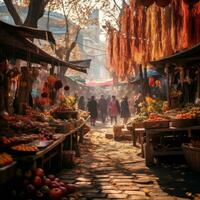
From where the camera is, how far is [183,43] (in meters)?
11.2

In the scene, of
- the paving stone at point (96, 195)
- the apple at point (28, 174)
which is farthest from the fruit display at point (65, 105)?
the apple at point (28, 174)

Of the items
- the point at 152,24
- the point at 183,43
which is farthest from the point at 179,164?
the point at 152,24

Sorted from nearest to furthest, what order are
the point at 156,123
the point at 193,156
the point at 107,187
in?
the point at 107,187 → the point at 193,156 → the point at 156,123

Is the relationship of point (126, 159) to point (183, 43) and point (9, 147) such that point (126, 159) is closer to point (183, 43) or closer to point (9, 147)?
point (183, 43)

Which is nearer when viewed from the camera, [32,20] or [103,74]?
[32,20]

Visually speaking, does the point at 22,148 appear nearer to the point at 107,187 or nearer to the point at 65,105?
the point at 107,187

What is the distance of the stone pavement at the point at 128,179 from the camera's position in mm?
6770

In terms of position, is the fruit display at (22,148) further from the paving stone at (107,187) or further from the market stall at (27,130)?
the paving stone at (107,187)

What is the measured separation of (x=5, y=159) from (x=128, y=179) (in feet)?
11.0

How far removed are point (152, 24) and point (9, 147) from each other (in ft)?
29.6

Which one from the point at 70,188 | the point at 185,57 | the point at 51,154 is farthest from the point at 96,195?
the point at 185,57

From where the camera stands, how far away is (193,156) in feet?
28.0

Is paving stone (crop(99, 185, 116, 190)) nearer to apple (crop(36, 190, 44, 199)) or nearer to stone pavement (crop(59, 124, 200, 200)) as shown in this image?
stone pavement (crop(59, 124, 200, 200))

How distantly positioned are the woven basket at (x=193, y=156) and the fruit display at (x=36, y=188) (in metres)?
3.35
